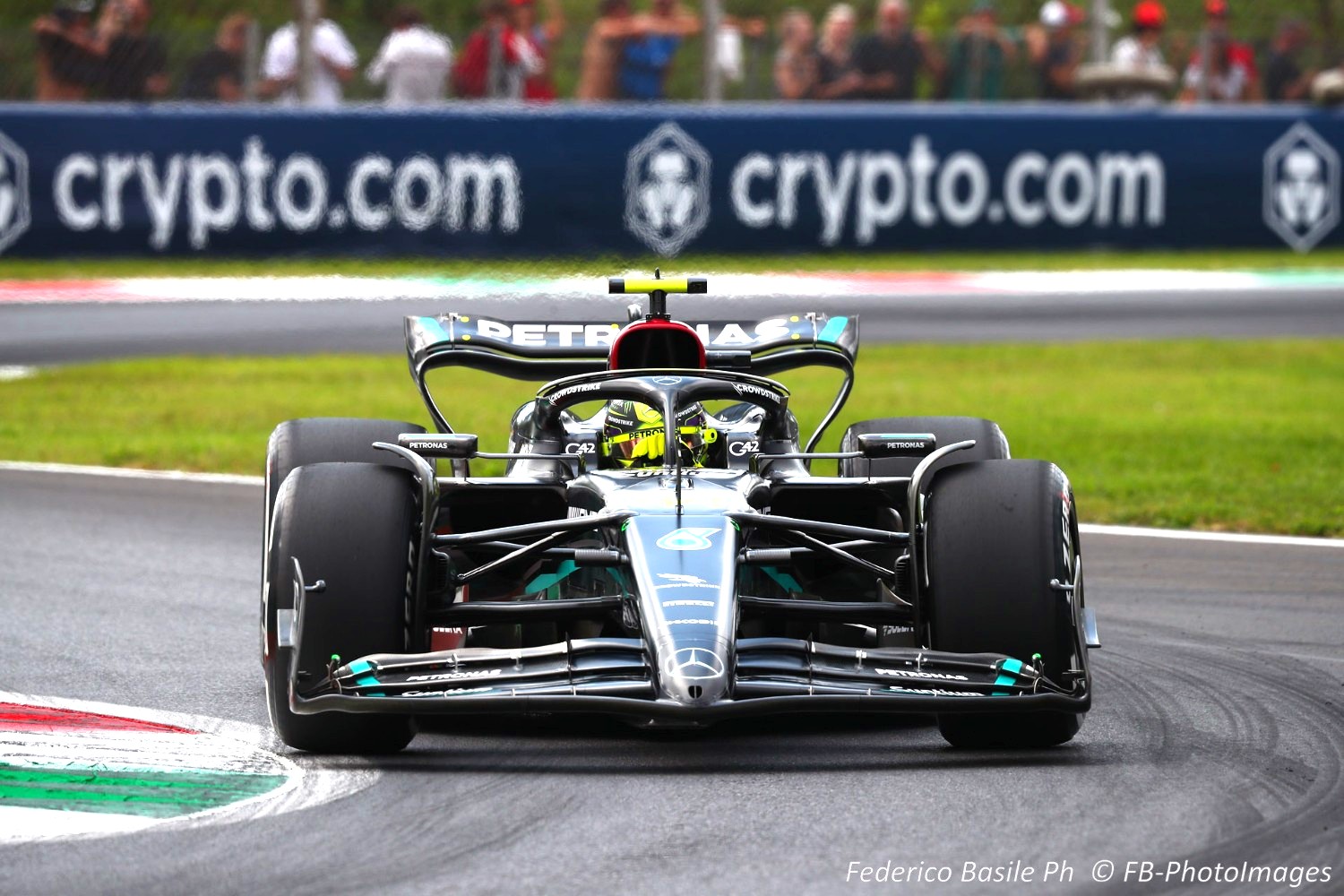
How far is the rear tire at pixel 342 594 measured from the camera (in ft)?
18.8

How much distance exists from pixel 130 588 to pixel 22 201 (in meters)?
10.4

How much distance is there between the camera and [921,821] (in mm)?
5109

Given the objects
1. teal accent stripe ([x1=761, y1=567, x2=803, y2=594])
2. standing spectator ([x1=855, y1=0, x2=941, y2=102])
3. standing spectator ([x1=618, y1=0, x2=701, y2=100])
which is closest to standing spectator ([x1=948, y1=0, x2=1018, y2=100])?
standing spectator ([x1=855, y1=0, x2=941, y2=102])

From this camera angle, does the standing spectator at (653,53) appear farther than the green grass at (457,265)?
Yes

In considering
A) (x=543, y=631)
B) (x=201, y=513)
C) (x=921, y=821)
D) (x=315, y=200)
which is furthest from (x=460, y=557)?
(x=315, y=200)

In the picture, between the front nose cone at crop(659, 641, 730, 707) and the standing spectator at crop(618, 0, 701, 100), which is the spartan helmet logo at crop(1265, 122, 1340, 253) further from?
the front nose cone at crop(659, 641, 730, 707)

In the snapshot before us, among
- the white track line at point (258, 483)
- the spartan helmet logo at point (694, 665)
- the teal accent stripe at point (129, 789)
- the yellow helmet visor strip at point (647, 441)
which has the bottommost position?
the white track line at point (258, 483)

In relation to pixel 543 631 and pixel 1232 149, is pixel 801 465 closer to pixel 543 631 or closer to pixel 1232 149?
pixel 543 631

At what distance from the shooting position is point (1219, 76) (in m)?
20.4

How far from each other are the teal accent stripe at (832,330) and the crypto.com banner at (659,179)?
36.3 feet

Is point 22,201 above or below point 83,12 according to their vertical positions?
below

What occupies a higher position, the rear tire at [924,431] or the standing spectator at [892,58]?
the standing spectator at [892,58]

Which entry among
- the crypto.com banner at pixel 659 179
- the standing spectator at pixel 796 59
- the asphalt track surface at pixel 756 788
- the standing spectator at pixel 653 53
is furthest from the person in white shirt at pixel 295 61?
the asphalt track surface at pixel 756 788

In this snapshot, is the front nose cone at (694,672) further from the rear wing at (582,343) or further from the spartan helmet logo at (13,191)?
the spartan helmet logo at (13,191)
